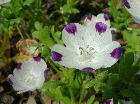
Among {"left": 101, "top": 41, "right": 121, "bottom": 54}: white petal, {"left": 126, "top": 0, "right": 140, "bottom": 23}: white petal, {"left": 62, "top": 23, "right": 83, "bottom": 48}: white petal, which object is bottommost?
{"left": 101, "top": 41, "right": 121, "bottom": 54}: white petal

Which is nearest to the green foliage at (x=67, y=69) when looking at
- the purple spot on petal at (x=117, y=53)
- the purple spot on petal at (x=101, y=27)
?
the purple spot on petal at (x=117, y=53)

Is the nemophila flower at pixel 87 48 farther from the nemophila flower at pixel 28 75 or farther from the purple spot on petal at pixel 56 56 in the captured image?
the nemophila flower at pixel 28 75

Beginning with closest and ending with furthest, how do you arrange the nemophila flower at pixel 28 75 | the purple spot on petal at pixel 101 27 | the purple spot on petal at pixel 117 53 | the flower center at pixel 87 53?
the purple spot on petal at pixel 117 53, the purple spot on petal at pixel 101 27, the flower center at pixel 87 53, the nemophila flower at pixel 28 75

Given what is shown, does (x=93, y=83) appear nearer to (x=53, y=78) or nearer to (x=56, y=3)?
(x=53, y=78)

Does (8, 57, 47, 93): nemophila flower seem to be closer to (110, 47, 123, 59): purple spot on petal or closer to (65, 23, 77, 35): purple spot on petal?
(65, 23, 77, 35): purple spot on petal

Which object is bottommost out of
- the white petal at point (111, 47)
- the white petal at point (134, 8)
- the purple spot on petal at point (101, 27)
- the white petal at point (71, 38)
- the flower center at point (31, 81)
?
the flower center at point (31, 81)

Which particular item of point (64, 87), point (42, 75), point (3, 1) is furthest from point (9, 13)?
point (64, 87)

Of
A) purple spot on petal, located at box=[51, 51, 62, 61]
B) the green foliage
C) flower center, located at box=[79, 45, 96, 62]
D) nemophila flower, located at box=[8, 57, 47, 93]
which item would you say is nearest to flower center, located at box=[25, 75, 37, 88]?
nemophila flower, located at box=[8, 57, 47, 93]

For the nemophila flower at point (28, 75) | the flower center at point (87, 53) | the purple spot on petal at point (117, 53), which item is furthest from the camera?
the nemophila flower at point (28, 75)
